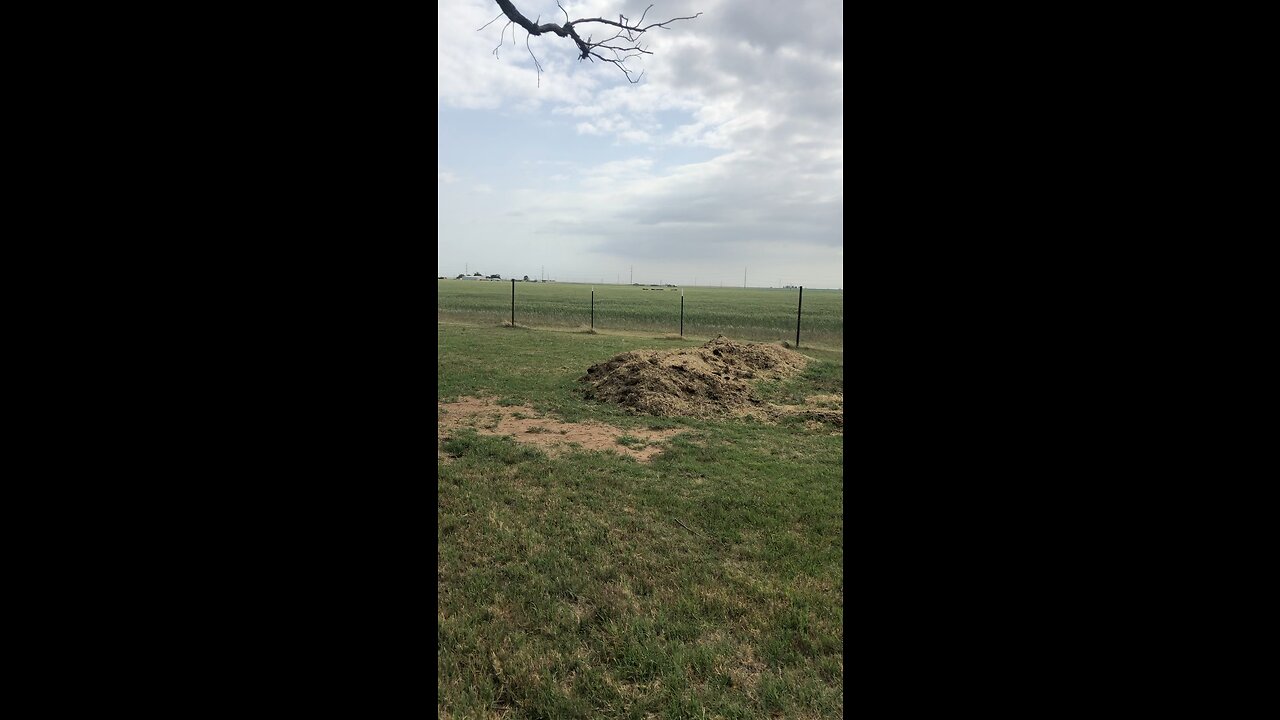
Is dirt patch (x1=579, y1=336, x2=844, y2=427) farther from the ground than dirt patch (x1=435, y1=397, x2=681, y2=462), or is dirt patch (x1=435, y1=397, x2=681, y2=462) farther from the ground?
dirt patch (x1=579, y1=336, x2=844, y2=427)

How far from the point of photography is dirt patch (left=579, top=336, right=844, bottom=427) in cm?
756

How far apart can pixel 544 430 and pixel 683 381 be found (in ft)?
8.32

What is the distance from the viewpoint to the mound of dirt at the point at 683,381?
25.1 ft

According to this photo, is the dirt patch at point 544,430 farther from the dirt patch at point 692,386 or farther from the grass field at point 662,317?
the grass field at point 662,317

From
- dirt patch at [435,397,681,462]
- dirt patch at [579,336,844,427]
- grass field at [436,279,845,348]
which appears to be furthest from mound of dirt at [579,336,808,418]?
grass field at [436,279,845,348]

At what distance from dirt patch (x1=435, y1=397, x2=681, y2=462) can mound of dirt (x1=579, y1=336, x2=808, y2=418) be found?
3.28 feet

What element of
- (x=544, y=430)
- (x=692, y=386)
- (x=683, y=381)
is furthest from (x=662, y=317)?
(x=544, y=430)

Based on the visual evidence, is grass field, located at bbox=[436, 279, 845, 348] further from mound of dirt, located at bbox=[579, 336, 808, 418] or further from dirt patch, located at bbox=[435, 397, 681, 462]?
dirt patch, located at bbox=[435, 397, 681, 462]
